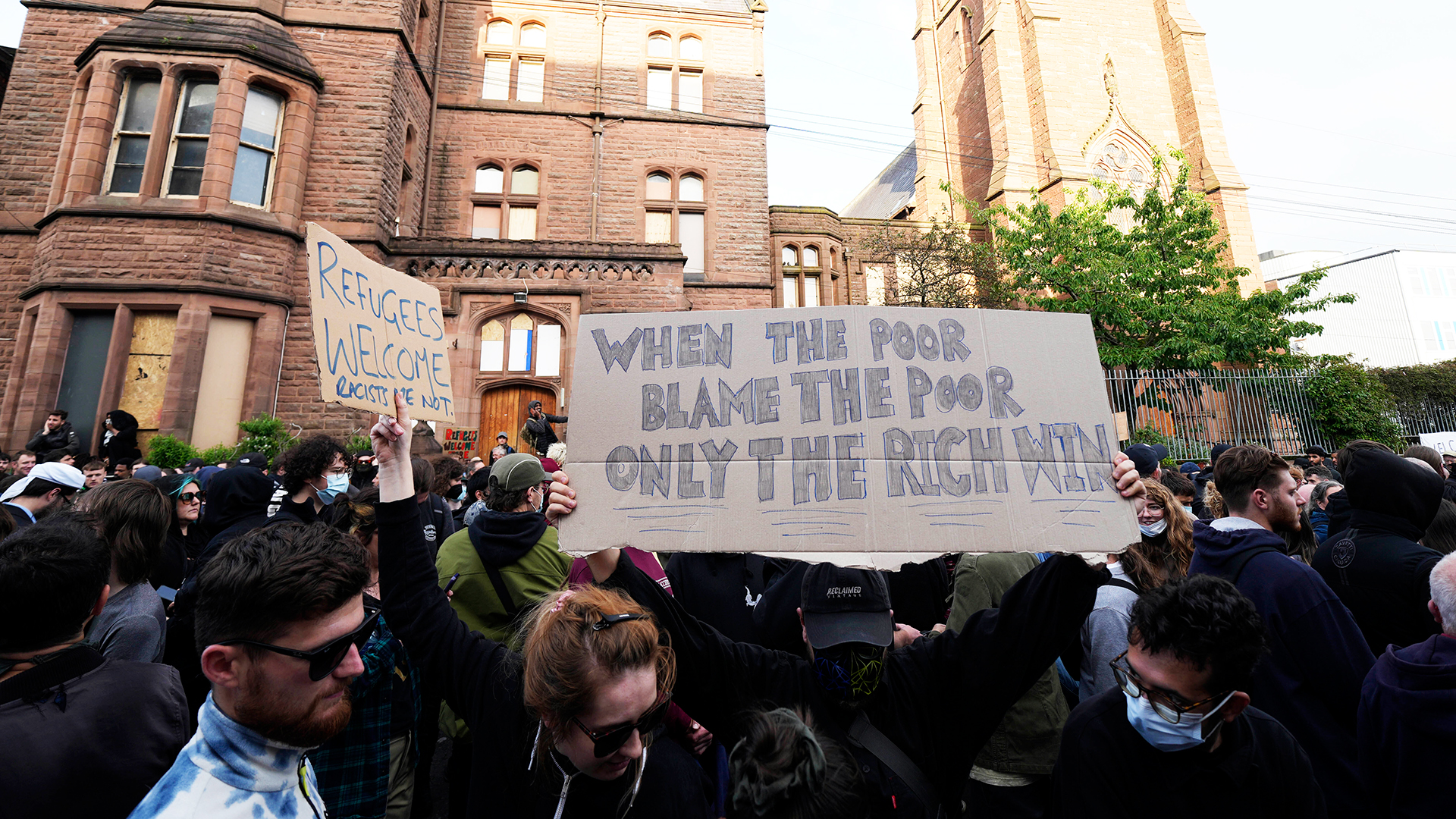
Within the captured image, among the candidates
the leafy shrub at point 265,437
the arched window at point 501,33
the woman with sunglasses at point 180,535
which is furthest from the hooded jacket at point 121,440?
the arched window at point 501,33

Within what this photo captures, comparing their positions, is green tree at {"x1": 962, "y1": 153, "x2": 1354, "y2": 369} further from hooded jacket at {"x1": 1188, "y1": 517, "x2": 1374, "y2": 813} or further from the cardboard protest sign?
the cardboard protest sign

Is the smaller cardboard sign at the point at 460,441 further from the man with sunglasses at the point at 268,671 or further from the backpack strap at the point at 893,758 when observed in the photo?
the backpack strap at the point at 893,758

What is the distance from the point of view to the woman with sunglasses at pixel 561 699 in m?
1.65

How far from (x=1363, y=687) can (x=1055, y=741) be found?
1.00m

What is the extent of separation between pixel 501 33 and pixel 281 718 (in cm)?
2169

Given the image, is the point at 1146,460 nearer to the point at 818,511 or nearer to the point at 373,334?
the point at 818,511

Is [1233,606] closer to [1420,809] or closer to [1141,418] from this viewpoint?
[1420,809]

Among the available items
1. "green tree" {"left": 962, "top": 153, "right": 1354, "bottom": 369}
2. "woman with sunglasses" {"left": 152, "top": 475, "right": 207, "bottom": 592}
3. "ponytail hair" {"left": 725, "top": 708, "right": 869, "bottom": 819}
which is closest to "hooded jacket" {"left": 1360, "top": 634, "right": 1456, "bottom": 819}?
"ponytail hair" {"left": 725, "top": 708, "right": 869, "bottom": 819}

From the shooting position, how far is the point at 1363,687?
2.13m

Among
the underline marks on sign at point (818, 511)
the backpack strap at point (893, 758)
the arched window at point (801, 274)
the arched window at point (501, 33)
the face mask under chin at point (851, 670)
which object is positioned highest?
the arched window at point (501, 33)

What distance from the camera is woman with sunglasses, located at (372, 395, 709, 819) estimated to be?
1.65 m

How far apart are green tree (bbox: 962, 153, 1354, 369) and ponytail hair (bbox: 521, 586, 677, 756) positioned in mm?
16481

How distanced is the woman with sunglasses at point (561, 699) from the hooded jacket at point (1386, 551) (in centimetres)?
284

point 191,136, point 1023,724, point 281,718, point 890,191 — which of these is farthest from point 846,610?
point 890,191
